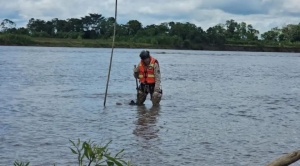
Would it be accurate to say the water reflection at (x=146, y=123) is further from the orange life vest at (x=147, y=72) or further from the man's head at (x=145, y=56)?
the man's head at (x=145, y=56)

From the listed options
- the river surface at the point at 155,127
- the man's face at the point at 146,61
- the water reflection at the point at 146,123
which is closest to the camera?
the river surface at the point at 155,127

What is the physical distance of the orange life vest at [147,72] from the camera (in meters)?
17.8

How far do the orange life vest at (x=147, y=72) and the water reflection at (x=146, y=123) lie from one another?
0.96 m

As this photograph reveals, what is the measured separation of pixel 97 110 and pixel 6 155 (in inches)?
316

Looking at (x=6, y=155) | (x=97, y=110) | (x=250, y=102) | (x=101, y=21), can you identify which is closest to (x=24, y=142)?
(x=6, y=155)

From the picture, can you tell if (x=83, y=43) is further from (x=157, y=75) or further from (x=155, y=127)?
(x=155, y=127)

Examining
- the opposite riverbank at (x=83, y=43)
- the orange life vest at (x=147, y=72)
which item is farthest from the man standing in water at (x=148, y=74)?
the opposite riverbank at (x=83, y=43)

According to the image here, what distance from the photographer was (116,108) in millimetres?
19766

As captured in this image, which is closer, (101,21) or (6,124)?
(6,124)

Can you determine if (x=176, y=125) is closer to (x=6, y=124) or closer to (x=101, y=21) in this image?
(x=6, y=124)

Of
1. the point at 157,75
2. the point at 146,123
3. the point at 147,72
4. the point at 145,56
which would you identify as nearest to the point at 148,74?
the point at 147,72

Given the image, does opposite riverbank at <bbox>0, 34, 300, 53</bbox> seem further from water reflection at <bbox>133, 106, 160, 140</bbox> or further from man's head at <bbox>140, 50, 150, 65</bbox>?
man's head at <bbox>140, 50, 150, 65</bbox>

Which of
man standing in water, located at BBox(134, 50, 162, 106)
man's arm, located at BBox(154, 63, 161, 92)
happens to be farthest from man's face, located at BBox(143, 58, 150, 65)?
man's arm, located at BBox(154, 63, 161, 92)

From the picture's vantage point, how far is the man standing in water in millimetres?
17734
